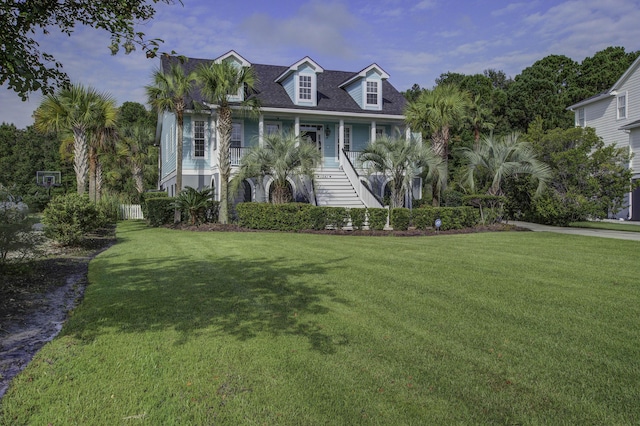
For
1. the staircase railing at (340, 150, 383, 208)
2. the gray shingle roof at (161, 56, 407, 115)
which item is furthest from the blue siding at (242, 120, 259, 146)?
the staircase railing at (340, 150, 383, 208)

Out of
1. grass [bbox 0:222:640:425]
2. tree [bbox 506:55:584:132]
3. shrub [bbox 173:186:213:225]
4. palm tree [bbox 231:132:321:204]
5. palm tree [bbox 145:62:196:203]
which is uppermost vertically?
tree [bbox 506:55:584:132]

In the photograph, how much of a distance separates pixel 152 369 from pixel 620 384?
12.4 ft

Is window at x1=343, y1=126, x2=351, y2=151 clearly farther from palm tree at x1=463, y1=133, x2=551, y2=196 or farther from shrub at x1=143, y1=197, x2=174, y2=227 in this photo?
shrub at x1=143, y1=197, x2=174, y2=227

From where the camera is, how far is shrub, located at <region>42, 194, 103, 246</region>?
33.4 ft

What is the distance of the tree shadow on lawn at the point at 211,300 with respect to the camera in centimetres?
470

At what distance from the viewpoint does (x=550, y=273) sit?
7.80m

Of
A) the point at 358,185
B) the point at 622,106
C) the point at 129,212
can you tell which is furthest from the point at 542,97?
the point at 129,212

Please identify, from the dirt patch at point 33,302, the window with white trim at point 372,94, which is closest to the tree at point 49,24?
the dirt patch at point 33,302

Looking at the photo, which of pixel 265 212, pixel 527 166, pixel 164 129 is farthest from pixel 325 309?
pixel 164 129

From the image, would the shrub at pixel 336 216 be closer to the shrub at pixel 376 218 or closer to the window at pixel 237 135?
the shrub at pixel 376 218

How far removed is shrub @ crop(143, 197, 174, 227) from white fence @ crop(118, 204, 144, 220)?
24.6 ft

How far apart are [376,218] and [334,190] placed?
403 cm

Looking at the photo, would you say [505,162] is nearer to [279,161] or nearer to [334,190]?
[334,190]

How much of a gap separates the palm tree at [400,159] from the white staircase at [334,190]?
215 centimetres
